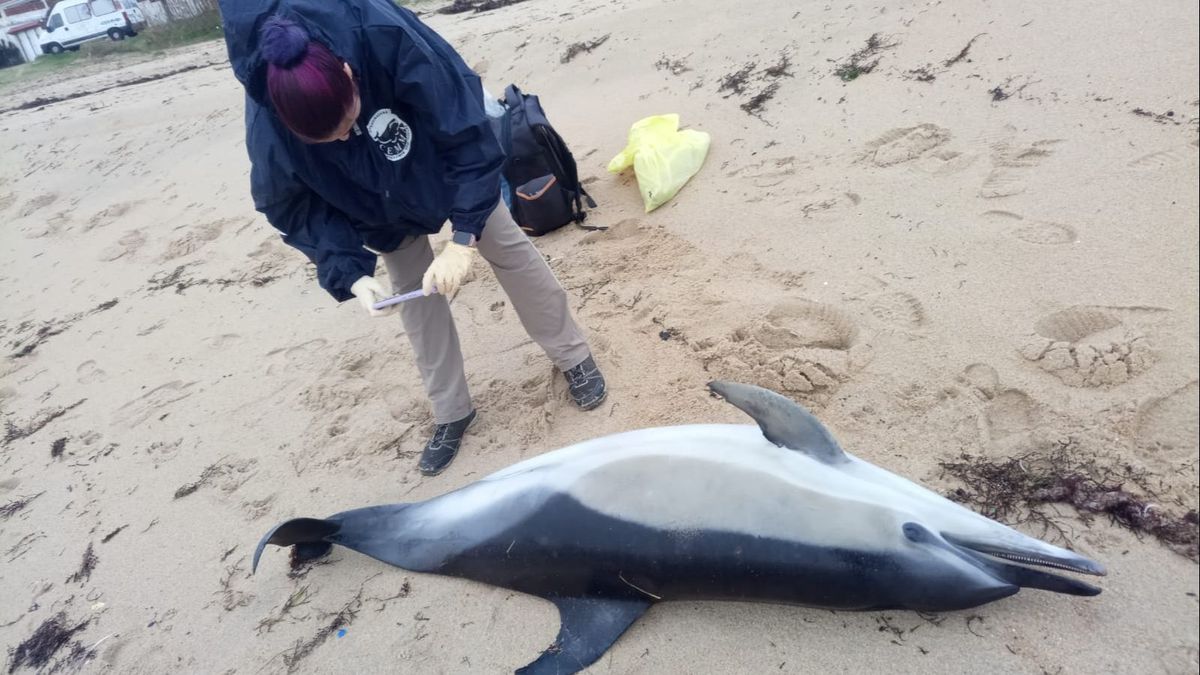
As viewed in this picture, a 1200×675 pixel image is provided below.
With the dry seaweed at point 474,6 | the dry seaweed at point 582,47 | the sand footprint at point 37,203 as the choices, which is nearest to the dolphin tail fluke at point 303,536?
the dry seaweed at point 582,47

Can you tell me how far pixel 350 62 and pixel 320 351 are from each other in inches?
93.2

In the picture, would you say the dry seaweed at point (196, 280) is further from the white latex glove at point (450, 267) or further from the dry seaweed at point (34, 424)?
the white latex glove at point (450, 267)

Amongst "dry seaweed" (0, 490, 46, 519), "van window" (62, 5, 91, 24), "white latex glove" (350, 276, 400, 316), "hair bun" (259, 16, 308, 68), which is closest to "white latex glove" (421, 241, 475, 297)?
"white latex glove" (350, 276, 400, 316)

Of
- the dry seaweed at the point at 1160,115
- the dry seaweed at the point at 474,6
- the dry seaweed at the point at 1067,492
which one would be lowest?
the dry seaweed at the point at 1067,492

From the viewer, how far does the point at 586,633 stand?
2.35 meters

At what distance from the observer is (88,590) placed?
307cm

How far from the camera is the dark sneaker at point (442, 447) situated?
3.20 metres

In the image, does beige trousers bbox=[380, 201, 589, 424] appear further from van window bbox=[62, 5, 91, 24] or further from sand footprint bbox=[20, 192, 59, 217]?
van window bbox=[62, 5, 91, 24]

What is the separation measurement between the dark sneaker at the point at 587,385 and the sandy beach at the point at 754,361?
10 centimetres

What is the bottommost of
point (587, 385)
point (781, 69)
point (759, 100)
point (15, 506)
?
point (15, 506)

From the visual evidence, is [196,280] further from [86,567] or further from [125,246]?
[86,567]

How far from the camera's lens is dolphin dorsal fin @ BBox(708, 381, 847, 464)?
2203 millimetres

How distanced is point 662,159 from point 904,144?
145 cm

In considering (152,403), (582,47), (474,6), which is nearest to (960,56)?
(582,47)
